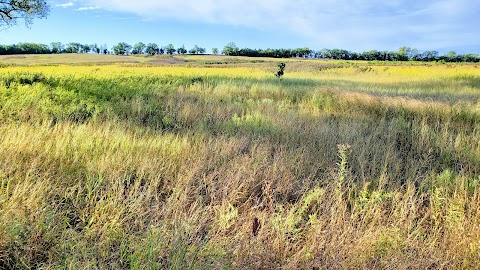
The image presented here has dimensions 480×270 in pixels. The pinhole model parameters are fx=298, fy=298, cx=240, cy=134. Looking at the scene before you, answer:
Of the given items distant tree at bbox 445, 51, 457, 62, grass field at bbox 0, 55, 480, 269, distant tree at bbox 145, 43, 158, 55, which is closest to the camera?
grass field at bbox 0, 55, 480, 269

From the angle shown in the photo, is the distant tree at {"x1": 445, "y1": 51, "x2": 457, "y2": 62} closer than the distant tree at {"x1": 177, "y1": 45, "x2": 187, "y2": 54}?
Yes

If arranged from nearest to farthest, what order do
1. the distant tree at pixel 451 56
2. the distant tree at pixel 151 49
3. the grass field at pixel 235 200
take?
the grass field at pixel 235 200 → the distant tree at pixel 451 56 → the distant tree at pixel 151 49

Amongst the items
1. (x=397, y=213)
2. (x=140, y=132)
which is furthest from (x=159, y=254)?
(x=140, y=132)

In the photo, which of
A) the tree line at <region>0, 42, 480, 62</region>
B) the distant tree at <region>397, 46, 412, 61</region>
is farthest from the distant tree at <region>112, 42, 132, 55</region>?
the distant tree at <region>397, 46, 412, 61</region>

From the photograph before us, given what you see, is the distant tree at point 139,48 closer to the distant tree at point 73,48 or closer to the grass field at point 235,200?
the distant tree at point 73,48

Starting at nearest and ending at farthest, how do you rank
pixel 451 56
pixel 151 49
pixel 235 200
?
pixel 235 200 < pixel 451 56 < pixel 151 49

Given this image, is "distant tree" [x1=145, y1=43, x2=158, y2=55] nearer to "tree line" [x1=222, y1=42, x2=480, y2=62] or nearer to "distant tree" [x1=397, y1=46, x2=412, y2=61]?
"tree line" [x1=222, y1=42, x2=480, y2=62]

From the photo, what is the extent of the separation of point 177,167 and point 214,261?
5.76 feet

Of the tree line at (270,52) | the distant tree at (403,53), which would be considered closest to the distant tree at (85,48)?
the tree line at (270,52)

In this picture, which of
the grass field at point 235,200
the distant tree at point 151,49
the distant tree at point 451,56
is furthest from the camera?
the distant tree at point 151,49

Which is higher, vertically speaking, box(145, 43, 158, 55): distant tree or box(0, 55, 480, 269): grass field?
box(145, 43, 158, 55): distant tree

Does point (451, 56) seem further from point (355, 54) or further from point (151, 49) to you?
point (151, 49)

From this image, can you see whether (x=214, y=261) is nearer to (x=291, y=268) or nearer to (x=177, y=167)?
(x=291, y=268)

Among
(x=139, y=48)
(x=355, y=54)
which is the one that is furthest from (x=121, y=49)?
(x=355, y=54)
